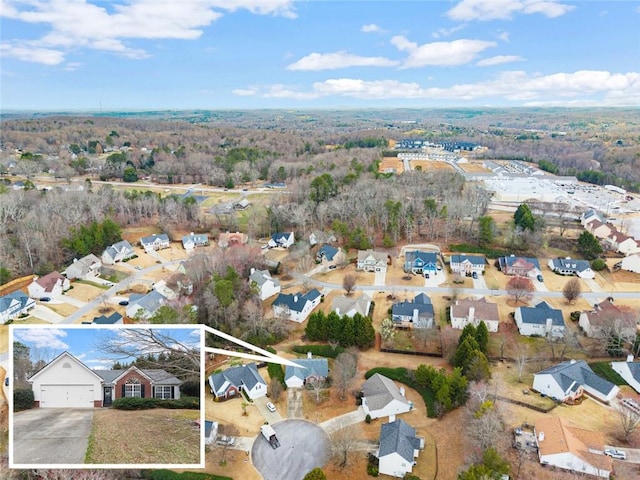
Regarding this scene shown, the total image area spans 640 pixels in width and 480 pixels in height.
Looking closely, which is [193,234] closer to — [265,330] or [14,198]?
[14,198]

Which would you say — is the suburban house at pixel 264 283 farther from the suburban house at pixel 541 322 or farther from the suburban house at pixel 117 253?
the suburban house at pixel 541 322

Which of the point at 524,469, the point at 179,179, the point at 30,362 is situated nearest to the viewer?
the point at 30,362

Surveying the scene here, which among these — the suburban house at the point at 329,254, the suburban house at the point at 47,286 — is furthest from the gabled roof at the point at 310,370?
the suburban house at the point at 47,286

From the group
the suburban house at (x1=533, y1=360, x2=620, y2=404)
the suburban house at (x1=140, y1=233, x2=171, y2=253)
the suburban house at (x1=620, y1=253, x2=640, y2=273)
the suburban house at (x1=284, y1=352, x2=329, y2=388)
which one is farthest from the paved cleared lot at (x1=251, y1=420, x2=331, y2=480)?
the suburban house at (x1=620, y1=253, x2=640, y2=273)

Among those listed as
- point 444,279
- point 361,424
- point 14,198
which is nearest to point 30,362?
point 361,424

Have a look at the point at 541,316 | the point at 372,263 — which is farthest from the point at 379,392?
the point at 372,263

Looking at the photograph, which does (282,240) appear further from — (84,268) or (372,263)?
(84,268)

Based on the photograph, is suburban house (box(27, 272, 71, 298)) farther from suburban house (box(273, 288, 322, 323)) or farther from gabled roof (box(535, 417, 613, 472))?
gabled roof (box(535, 417, 613, 472))

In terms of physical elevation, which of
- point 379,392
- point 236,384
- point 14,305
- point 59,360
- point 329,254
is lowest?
point 236,384
